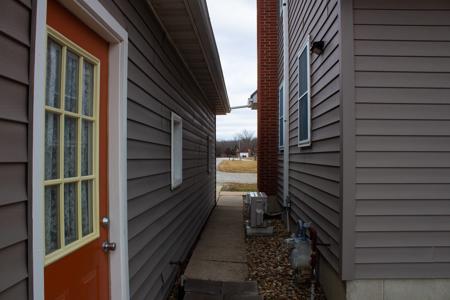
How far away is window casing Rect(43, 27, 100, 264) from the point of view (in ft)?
5.89

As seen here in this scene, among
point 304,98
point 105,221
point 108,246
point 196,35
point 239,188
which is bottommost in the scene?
point 239,188

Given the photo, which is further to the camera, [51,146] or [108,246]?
[108,246]

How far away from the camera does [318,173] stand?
450 cm

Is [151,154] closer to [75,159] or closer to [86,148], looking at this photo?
[86,148]

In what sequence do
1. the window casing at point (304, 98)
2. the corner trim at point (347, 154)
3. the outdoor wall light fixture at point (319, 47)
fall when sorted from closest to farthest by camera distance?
the corner trim at point (347, 154) < the outdoor wall light fixture at point (319, 47) < the window casing at point (304, 98)

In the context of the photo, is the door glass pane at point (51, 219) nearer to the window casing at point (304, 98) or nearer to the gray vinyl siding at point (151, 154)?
the gray vinyl siding at point (151, 154)

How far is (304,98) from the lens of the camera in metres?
5.44

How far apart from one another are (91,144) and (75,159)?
25 centimetres

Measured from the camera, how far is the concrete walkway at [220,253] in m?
4.59

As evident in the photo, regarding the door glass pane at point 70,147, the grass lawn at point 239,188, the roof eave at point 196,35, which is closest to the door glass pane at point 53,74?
the door glass pane at point 70,147

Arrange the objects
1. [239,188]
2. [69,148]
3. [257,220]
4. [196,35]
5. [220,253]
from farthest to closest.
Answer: [239,188] < [257,220] < [220,253] < [196,35] < [69,148]

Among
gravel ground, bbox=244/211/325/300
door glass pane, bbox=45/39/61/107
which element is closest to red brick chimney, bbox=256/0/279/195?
gravel ground, bbox=244/211/325/300

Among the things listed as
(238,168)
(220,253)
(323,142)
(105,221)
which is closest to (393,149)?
(323,142)

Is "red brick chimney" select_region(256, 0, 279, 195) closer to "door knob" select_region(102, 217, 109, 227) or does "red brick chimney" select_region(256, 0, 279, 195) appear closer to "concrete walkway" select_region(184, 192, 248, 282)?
"concrete walkway" select_region(184, 192, 248, 282)
